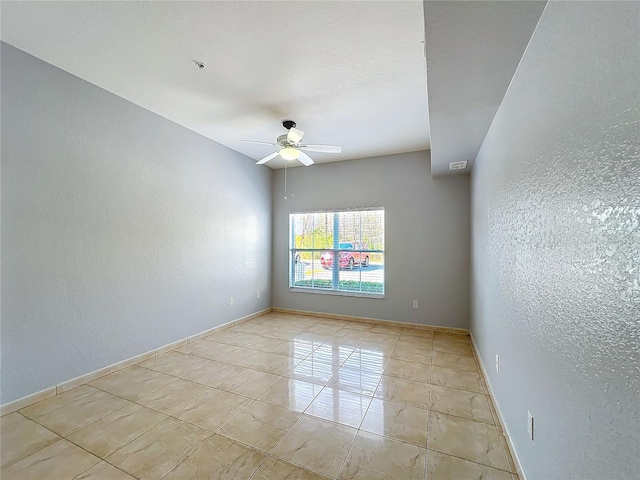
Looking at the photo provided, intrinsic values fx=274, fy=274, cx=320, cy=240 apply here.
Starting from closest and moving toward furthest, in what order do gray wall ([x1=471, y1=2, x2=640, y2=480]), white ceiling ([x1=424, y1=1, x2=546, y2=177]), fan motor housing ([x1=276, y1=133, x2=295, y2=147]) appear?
1. gray wall ([x1=471, y1=2, x2=640, y2=480])
2. white ceiling ([x1=424, y1=1, x2=546, y2=177])
3. fan motor housing ([x1=276, y1=133, x2=295, y2=147])

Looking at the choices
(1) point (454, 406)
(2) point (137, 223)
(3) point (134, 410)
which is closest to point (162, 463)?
(3) point (134, 410)

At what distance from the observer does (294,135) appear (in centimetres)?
294

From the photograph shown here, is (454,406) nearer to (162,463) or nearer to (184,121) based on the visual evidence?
(162,463)

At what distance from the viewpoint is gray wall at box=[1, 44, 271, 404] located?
86.2 inches

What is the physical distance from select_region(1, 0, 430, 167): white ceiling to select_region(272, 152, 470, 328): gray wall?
4.16ft

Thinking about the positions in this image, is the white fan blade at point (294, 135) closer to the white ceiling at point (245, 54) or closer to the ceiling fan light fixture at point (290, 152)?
the ceiling fan light fixture at point (290, 152)

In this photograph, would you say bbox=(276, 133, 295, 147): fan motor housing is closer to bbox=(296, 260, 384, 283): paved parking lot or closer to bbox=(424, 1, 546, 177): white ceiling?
bbox=(424, 1, 546, 177): white ceiling

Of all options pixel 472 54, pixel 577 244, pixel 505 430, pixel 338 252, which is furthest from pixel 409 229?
pixel 577 244

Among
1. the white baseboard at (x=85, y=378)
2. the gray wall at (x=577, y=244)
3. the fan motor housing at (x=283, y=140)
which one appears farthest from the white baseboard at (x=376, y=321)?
the fan motor housing at (x=283, y=140)

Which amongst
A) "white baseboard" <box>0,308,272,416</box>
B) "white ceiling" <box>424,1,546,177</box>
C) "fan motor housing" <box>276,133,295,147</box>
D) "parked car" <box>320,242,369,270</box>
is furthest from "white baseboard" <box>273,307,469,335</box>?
"fan motor housing" <box>276,133,295,147</box>

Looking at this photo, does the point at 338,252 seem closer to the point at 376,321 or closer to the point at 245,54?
the point at 376,321

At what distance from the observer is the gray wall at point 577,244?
2.33ft

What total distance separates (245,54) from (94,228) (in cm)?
218

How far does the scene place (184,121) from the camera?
11.3ft
